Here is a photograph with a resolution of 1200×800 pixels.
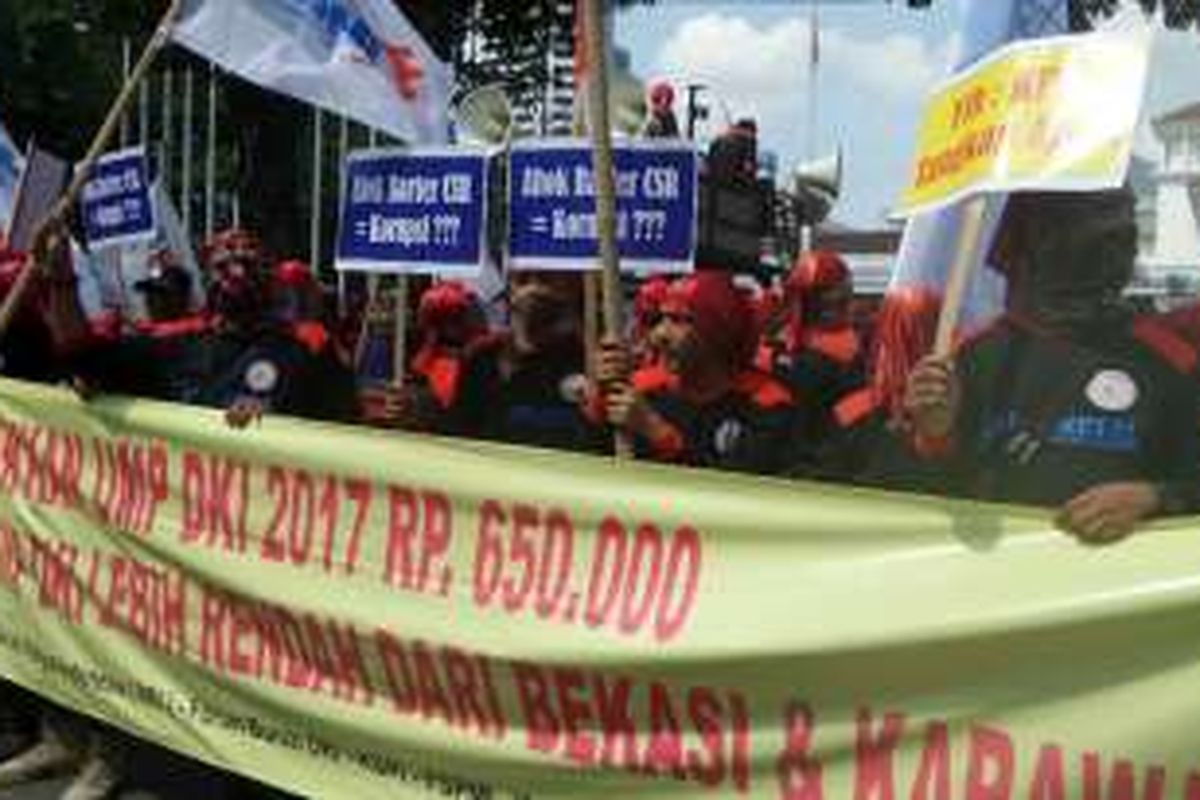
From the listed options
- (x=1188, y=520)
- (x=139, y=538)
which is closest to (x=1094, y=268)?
(x=1188, y=520)

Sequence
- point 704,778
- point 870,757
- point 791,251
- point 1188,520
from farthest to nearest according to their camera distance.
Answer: point 791,251
point 704,778
point 870,757
point 1188,520

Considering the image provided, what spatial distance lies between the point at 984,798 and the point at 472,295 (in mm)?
4193

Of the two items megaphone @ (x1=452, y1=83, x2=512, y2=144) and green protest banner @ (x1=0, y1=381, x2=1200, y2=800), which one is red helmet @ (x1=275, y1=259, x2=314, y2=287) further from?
green protest banner @ (x1=0, y1=381, x2=1200, y2=800)

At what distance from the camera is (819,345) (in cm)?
691

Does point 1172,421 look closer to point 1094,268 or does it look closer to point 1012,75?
point 1094,268

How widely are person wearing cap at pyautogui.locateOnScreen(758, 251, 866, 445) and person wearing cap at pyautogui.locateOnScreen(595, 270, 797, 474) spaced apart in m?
0.21

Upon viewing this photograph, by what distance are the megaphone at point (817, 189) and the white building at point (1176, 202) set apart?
1831mm

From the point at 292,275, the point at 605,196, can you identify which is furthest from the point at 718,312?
the point at 292,275

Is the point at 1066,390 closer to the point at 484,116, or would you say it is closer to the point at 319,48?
the point at 319,48

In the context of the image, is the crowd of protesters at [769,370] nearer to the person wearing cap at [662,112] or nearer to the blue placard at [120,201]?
the blue placard at [120,201]

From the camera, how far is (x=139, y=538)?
20.1 ft

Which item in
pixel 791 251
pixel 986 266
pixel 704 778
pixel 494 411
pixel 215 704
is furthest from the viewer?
pixel 791 251

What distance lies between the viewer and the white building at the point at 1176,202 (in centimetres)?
790

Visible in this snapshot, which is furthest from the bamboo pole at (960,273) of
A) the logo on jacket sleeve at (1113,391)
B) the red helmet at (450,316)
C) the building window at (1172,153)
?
the building window at (1172,153)
